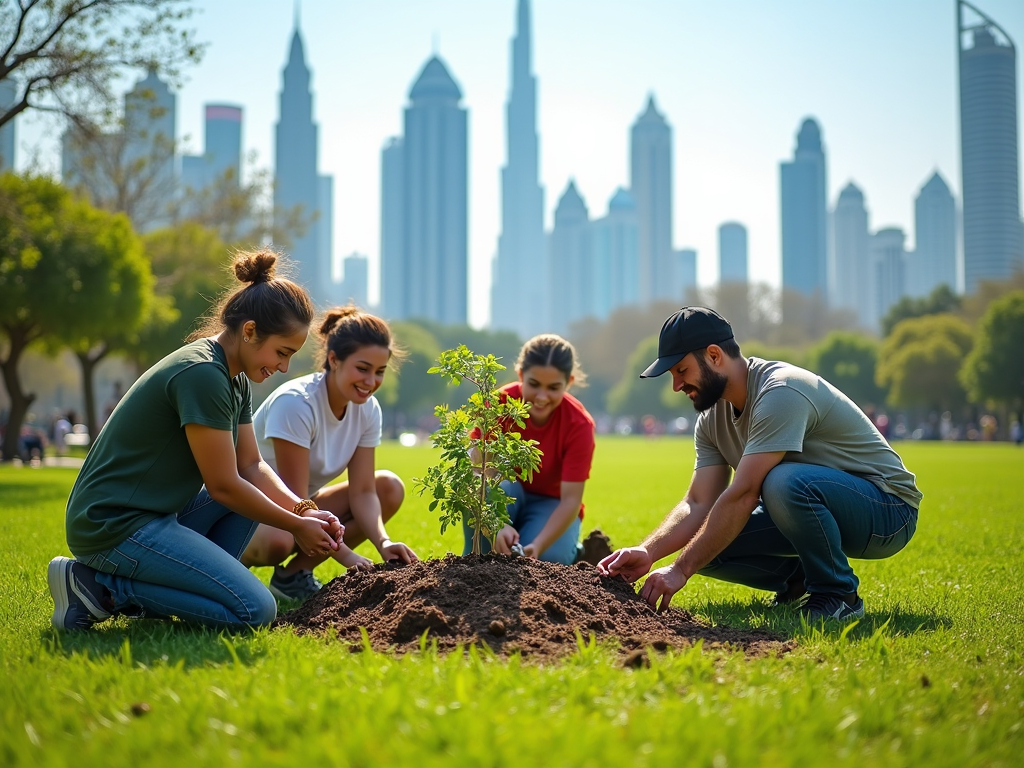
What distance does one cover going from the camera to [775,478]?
191 inches

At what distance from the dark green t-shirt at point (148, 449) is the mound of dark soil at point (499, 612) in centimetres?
93

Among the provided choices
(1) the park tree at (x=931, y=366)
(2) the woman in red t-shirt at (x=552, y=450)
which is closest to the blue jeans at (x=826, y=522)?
(2) the woman in red t-shirt at (x=552, y=450)

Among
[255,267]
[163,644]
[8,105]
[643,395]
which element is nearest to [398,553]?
[163,644]

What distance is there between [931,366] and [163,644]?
68.2 metres

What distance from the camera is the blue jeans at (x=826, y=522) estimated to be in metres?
4.83

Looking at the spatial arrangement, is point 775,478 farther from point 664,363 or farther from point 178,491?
point 178,491

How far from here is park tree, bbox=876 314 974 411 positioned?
64312mm

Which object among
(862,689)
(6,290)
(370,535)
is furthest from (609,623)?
(6,290)

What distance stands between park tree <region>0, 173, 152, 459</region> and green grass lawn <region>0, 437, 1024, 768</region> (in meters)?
17.8

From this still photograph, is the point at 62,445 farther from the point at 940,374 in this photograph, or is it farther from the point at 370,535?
the point at 940,374

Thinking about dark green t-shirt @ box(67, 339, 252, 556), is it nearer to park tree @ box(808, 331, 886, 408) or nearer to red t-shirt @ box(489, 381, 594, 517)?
red t-shirt @ box(489, 381, 594, 517)

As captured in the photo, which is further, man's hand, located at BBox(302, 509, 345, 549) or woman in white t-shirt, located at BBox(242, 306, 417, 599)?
woman in white t-shirt, located at BBox(242, 306, 417, 599)

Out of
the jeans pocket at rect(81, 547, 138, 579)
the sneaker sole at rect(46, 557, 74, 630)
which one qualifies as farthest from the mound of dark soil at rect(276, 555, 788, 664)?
the sneaker sole at rect(46, 557, 74, 630)

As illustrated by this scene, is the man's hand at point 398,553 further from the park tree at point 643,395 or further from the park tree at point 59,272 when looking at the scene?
the park tree at point 643,395
